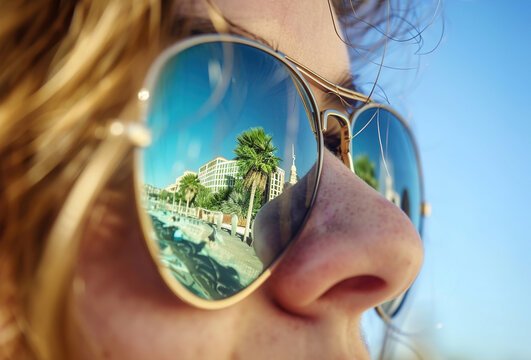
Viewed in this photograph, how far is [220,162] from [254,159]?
0.06 meters

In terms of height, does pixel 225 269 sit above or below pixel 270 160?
below

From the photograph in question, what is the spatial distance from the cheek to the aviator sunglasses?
0.03 metres

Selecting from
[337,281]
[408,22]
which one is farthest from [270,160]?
[408,22]

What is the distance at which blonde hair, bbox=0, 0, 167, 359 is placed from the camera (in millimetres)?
630

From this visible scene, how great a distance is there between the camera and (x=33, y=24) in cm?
69

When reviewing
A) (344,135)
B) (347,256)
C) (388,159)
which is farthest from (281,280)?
(388,159)

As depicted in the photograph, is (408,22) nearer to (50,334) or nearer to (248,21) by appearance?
(248,21)

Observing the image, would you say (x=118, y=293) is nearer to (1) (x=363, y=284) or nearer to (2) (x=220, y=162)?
(2) (x=220, y=162)

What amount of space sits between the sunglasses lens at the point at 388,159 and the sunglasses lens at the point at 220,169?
0.32 metres

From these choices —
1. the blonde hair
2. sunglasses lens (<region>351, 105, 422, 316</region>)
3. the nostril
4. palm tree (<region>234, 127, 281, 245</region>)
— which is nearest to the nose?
the nostril

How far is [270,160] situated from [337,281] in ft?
0.73

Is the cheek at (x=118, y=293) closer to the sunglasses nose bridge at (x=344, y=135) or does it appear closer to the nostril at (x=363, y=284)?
the nostril at (x=363, y=284)

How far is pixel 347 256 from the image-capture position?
0.77m

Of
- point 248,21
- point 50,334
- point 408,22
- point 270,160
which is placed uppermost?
point 408,22
